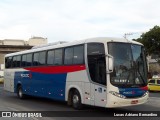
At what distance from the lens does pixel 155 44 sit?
5262 cm

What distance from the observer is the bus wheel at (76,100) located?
15195 mm

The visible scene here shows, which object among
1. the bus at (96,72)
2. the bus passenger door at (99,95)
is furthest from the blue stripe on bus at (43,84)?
the bus passenger door at (99,95)

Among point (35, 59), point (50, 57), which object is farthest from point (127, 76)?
point (35, 59)

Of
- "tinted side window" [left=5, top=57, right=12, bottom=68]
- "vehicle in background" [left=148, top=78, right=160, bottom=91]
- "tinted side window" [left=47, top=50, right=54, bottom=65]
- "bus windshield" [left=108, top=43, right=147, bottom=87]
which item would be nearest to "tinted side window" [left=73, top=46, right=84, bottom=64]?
"bus windshield" [left=108, top=43, right=147, bottom=87]

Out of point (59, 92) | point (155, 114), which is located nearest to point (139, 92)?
point (155, 114)

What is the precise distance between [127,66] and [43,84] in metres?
6.40

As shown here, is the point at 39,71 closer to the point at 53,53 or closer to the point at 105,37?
the point at 53,53

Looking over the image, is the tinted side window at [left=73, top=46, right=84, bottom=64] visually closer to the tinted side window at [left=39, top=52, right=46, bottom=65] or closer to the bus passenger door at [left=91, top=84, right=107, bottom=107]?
the bus passenger door at [left=91, top=84, right=107, bottom=107]

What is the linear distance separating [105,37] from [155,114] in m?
3.70

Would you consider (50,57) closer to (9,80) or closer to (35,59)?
(35,59)

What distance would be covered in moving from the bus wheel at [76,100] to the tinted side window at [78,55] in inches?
55.3

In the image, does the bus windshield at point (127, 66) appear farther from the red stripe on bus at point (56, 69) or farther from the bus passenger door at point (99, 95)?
the red stripe on bus at point (56, 69)

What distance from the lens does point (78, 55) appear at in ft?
50.6

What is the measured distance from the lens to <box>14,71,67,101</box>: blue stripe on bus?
661 inches
